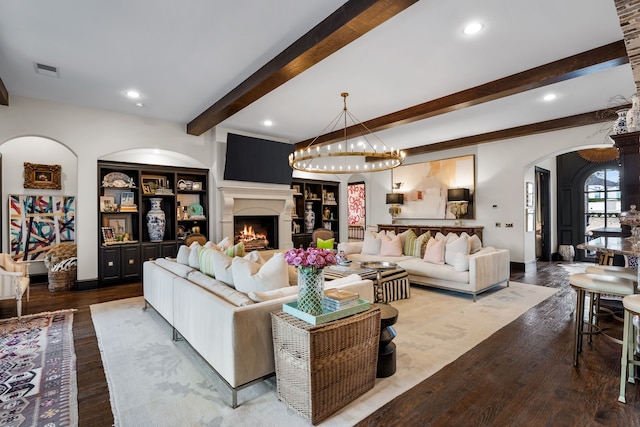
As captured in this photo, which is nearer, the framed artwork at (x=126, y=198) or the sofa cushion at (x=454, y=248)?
the sofa cushion at (x=454, y=248)

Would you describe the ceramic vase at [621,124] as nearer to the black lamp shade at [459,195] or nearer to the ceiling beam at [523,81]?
the ceiling beam at [523,81]

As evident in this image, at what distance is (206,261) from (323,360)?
182cm

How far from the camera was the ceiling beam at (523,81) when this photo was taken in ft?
11.2

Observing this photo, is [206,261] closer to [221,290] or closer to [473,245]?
[221,290]

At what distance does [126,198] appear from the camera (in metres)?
6.06

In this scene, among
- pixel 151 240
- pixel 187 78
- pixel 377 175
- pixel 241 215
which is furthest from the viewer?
pixel 377 175

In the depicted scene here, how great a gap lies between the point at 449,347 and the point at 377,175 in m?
7.20

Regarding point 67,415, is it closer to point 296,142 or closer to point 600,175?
point 296,142

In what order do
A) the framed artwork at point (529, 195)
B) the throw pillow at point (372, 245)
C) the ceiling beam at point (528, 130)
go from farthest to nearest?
the framed artwork at point (529, 195) < the throw pillow at point (372, 245) < the ceiling beam at point (528, 130)

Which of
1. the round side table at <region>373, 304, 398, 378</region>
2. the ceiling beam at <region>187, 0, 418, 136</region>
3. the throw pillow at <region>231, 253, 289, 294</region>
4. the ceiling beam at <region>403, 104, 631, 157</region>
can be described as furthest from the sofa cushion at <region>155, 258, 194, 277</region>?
the ceiling beam at <region>403, 104, 631, 157</region>

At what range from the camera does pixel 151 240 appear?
6188 millimetres

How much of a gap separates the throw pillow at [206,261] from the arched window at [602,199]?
9.10 metres

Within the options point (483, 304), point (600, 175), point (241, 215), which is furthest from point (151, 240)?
point (600, 175)

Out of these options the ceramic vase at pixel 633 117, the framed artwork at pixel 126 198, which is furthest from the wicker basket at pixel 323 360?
the framed artwork at pixel 126 198
